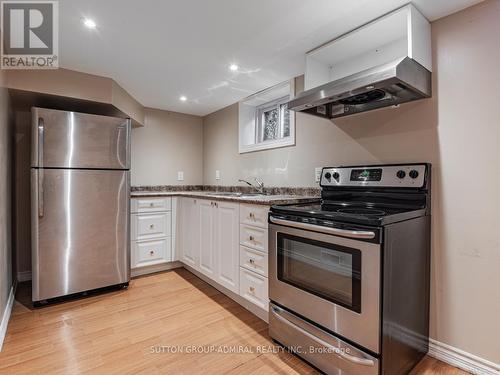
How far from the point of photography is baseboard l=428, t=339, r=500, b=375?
4.71ft

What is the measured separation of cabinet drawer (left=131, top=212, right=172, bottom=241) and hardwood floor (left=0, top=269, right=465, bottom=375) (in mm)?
621

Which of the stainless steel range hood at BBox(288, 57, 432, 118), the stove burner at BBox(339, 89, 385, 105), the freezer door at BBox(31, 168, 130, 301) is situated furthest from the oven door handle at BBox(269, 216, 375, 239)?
the freezer door at BBox(31, 168, 130, 301)

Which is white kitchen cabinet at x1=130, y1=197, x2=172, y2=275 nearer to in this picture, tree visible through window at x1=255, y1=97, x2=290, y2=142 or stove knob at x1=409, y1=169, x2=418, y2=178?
tree visible through window at x1=255, y1=97, x2=290, y2=142

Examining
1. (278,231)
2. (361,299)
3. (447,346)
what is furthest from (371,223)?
(447,346)

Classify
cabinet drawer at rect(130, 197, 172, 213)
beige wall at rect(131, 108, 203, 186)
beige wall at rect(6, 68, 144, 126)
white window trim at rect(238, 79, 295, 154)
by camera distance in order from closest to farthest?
beige wall at rect(6, 68, 144, 126), white window trim at rect(238, 79, 295, 154), cabinet drawer at rect(130, 197, 172, 213), beige wall at rect(131, 108, 203, 186)

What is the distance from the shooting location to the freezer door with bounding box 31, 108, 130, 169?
2180 mm

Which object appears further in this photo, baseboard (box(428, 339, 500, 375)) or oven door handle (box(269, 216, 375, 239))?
baseboard (box(428, 339, 500, 375))

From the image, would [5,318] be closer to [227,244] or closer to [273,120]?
[227,244]

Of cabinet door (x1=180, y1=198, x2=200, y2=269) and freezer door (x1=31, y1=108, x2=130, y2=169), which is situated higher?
freezer door (x1=31, y1=108, x2=130, y2=169)

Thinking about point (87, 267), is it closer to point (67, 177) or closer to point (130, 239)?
point (130, 239)

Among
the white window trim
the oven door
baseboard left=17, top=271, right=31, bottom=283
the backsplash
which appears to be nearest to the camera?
the oven door

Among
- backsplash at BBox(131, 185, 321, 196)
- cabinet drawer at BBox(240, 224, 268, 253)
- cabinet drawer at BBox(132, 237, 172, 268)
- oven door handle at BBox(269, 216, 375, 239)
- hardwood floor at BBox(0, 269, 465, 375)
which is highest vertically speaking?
backsplash at BBox(131, 185, 321, 196)

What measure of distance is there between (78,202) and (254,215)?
159cm

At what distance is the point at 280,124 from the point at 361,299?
6.70ft
